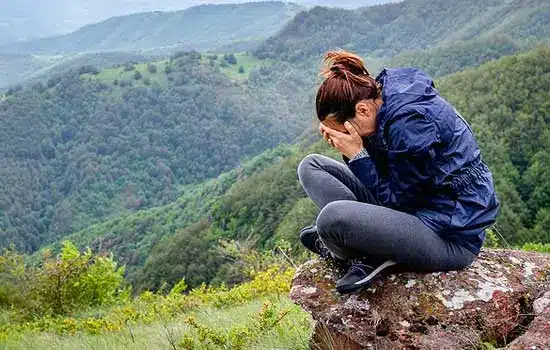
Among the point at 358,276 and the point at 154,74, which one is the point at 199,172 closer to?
the point at 154,74

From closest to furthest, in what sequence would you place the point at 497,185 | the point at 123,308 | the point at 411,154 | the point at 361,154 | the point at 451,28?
the point at 411,154
the point at 361,154
the point at 123,308
the point at 497,185
the point at 451,28

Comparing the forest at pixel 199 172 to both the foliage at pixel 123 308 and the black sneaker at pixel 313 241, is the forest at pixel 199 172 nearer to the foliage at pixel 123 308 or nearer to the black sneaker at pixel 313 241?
the foliage at pixel 123 308

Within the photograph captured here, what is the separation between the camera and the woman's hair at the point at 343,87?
96.2 inches

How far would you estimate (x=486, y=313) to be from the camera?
2432mm

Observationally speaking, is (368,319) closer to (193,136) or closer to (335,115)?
(335,115)

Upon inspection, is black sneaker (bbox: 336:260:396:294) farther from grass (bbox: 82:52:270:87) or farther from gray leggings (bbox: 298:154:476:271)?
grass (bbox: 82:52:270:87)

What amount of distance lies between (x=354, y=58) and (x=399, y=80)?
23cm

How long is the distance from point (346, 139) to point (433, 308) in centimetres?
89

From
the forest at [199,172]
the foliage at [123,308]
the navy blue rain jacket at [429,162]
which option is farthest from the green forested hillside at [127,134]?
the navy blue rain jacket at [429,162]

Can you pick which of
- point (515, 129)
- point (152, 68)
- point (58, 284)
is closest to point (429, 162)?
point (58, 284)

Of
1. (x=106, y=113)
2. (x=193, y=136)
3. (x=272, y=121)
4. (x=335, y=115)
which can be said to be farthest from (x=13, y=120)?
(x=335, y=115)

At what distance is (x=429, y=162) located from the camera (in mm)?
2344

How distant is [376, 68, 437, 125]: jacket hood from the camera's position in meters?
2.35

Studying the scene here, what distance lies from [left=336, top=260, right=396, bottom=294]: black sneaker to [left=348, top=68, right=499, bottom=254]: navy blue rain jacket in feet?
1.00
